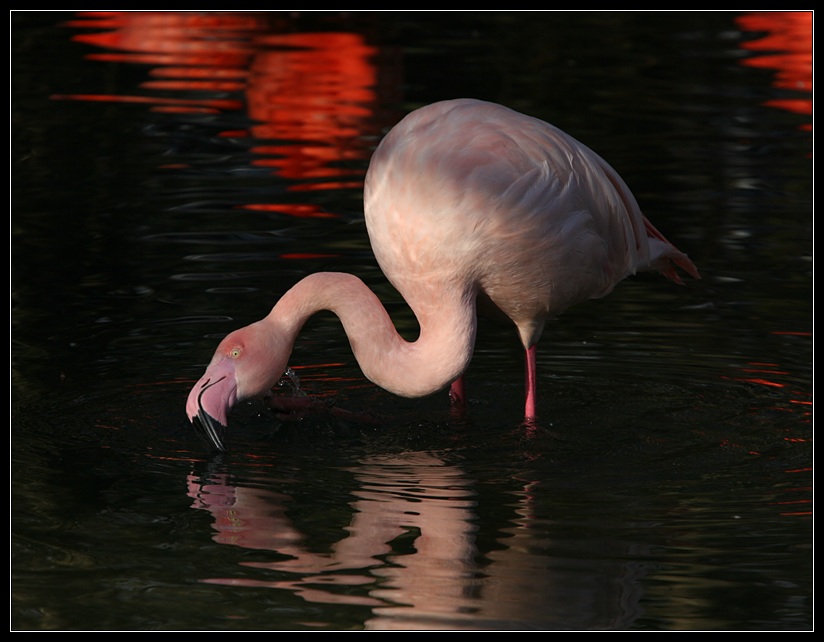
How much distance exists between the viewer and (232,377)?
5.71 m

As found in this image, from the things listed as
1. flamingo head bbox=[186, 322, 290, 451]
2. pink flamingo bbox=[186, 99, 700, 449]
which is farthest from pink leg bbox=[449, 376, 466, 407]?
flamingo head bbox=[186, 322, 290, 451]

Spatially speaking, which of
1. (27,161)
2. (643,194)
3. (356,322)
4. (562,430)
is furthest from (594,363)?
(27,161)

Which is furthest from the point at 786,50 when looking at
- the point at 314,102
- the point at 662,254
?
the point at 662,254

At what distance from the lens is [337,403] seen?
6.67 meters

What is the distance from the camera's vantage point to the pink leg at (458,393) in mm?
6574

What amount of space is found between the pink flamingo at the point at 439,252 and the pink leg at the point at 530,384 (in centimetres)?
36

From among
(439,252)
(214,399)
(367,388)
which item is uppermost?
(439,252)

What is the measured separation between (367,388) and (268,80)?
6569mm

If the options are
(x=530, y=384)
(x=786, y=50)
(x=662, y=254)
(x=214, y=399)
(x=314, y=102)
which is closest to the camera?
(x=214, y=399)

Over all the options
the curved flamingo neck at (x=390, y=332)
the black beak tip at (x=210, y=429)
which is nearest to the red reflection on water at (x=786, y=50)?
the curved flamingo neck at (x=390, y=332)

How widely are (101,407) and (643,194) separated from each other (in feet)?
15.2

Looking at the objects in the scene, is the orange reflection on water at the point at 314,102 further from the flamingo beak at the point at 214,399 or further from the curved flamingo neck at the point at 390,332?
the flamingo beak at the point at 214,399

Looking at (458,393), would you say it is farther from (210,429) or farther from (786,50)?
(786,50)

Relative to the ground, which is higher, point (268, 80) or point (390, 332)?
point (390, 332)
